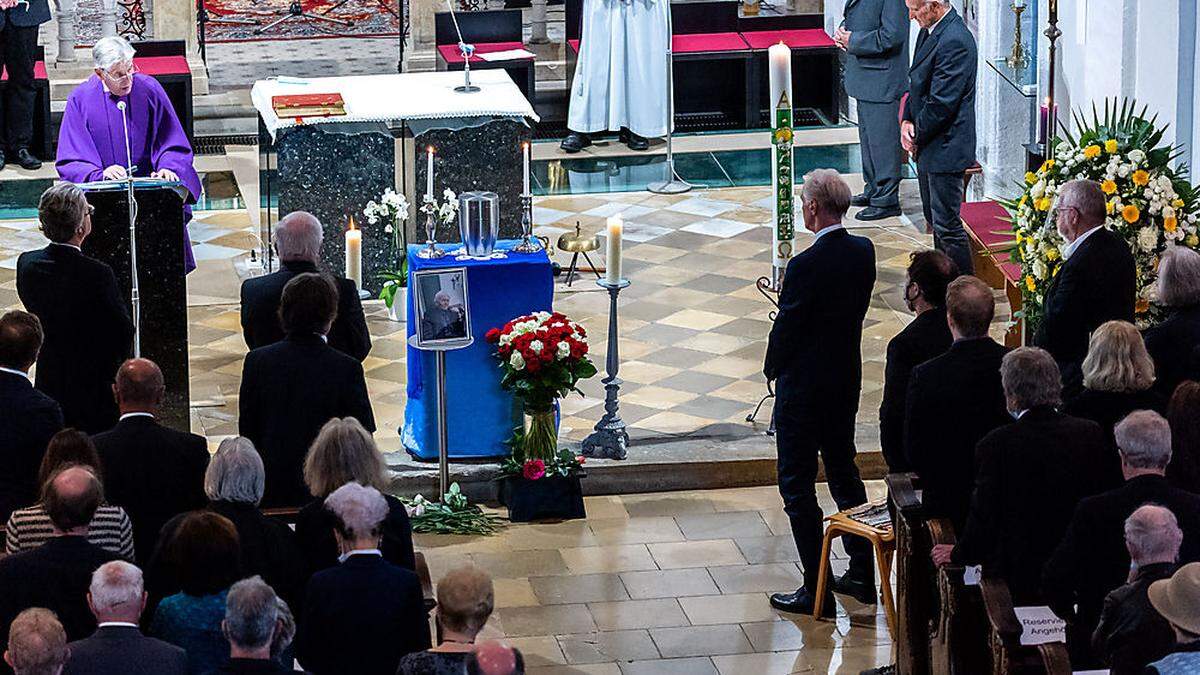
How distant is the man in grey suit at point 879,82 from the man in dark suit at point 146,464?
7319 mm

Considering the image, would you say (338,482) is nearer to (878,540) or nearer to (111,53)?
(878,540)

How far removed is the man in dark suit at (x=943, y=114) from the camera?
1132 cm

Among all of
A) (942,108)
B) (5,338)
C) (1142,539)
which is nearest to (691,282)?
(942,108)

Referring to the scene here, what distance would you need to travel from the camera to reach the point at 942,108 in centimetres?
1134

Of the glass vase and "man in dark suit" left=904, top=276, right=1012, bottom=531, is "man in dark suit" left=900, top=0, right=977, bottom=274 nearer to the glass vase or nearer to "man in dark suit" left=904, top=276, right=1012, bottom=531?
the glass vase

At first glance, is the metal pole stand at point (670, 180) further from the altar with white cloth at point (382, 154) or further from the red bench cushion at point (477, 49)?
the altar with white cloth at point (382, 154)

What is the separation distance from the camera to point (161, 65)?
14.7 meters

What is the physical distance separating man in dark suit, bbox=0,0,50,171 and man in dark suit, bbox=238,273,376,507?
25.4 ft

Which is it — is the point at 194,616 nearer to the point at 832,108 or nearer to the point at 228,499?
the point at 228,499

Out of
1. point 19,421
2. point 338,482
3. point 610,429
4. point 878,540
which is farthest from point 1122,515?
point 610,429

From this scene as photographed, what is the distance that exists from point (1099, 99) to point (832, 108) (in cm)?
555

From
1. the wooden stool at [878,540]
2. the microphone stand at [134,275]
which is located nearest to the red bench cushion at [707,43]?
the microphone stand at [134,275]

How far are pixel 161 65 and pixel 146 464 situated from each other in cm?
904

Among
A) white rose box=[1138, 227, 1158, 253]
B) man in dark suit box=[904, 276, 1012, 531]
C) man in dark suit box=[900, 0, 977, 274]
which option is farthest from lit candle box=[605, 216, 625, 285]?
man in dark suit box=[900, 0, 977, 274]
